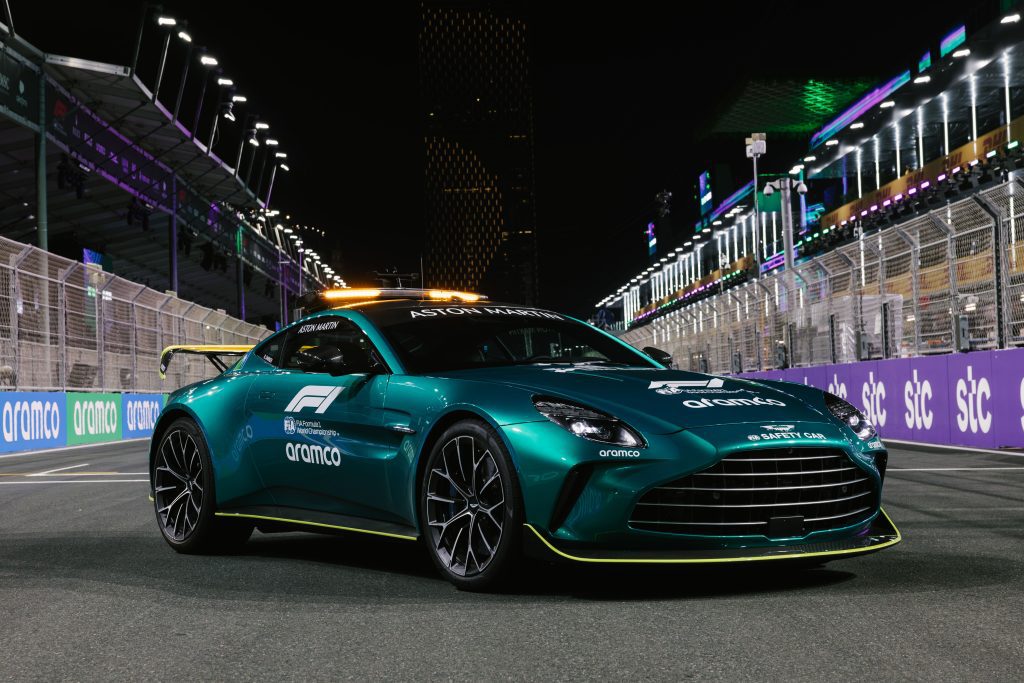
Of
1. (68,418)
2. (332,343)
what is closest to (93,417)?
(68,418)

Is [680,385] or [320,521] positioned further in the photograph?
[320,521]

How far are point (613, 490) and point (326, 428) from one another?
167 centimetres

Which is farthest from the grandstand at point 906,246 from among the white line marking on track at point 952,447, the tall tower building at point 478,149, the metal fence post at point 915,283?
the tall tower building at point 478,149

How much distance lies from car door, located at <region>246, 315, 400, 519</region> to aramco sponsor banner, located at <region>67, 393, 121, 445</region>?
45.2ft

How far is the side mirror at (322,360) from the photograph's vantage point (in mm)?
5414

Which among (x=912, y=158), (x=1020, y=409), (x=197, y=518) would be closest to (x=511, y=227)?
(x=912, y=158)

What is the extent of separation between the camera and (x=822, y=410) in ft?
15.9

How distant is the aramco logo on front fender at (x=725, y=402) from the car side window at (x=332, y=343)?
149 cm

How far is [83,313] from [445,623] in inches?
677

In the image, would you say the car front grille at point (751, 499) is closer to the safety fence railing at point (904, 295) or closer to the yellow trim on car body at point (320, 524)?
the yellow trim on car body at point (320, 524)

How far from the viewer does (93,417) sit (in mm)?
19688

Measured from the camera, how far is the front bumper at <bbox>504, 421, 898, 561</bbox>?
423 cm

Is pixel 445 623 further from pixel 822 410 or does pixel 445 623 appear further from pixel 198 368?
pixel 198 368

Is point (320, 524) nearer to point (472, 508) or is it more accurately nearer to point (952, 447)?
point (472, 508)
